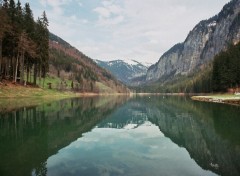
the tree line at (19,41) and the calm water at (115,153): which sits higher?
the tree line at (19,41)

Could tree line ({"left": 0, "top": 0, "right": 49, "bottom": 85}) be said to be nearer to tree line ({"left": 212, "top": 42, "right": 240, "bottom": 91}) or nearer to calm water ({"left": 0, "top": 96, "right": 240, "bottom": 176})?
calm water ({"left": 0, "top": 96, "right": 240, "bottom": 176})

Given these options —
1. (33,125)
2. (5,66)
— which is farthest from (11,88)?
(33,125)

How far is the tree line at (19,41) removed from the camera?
66.8 meters

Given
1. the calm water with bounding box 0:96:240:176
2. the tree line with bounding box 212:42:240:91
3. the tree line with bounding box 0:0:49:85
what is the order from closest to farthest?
the calm water with bounding box 0:96:240:176 → the tree line with bounding box 0:0:49:85 → the tree line with bounding box 212:42:240:91

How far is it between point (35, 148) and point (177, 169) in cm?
821

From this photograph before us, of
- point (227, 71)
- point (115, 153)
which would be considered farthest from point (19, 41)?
point (227, 71)

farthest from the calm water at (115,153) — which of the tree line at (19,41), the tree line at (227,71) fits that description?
the tree line at (227,71)

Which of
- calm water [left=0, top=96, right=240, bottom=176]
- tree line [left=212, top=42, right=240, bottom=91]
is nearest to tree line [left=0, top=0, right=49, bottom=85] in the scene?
calm water [left=0, top=96, right=240, bottom=176]

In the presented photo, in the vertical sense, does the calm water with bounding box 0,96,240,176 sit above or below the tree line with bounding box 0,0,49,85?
below

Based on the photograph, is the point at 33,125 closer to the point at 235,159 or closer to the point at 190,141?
the point at 190,141

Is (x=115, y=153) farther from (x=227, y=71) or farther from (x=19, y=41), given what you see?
(x=227, y=71)

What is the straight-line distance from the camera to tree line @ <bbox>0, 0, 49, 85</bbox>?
66812mm

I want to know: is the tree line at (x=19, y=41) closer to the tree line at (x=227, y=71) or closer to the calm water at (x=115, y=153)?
the calm water at (x=115, y=153)

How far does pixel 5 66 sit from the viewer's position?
69.4 metres
